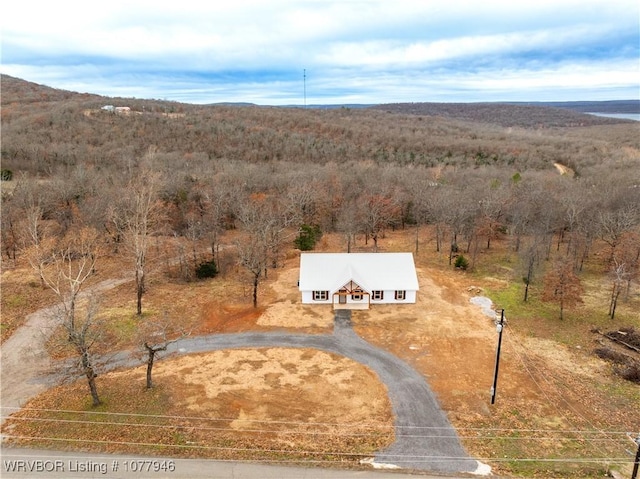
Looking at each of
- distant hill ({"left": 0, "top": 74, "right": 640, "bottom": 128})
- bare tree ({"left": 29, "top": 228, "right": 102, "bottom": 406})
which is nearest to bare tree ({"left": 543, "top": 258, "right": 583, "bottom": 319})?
bare tree ({"left": 29, "top": 228, "right": 102, "bottom": 406})

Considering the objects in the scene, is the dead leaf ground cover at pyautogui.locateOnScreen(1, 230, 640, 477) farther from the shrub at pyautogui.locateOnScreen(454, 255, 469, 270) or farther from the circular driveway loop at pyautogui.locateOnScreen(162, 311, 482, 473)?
the shrub at pyautogui.locateOnScreen(454, 255, 469, 270)

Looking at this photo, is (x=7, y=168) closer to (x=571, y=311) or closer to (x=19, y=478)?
(x=19, y=478)

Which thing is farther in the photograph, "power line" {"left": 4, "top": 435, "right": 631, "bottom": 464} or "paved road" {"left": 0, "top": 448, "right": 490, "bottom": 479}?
"power line" {"left": 4, "top": 435, "right": 631, "bottom": 464}

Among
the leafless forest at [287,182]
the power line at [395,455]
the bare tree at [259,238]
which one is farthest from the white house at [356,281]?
the power line at [395,455]

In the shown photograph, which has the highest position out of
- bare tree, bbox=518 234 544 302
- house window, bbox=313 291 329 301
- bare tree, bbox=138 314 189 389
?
bare tree, bbox=518 234 544 302

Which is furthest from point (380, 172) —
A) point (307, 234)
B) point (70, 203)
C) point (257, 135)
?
point (70, 203)

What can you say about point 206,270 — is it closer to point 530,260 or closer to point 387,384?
point 387,384

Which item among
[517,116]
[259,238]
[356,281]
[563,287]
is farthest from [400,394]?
[517,116]
